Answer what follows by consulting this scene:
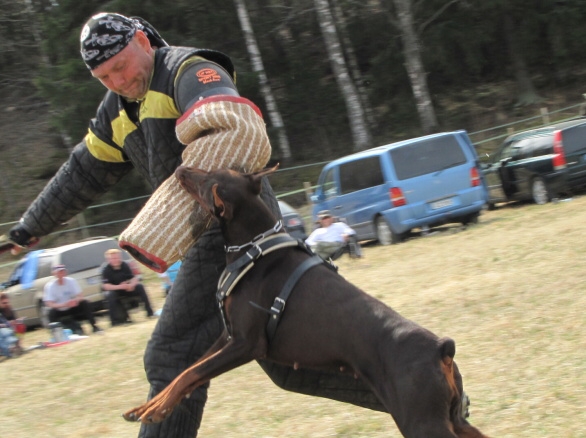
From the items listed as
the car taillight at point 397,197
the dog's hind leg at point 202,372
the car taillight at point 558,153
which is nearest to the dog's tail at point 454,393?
the dog's hind leg at point 202,372

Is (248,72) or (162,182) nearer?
(162,182)

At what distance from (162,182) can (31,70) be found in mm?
29886

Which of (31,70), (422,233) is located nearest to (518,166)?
(422,233)

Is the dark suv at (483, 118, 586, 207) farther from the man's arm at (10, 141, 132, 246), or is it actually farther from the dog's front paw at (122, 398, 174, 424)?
the dog's front paw at (122, 398, 174, 424)

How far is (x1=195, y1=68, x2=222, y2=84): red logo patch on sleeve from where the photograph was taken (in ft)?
10.6

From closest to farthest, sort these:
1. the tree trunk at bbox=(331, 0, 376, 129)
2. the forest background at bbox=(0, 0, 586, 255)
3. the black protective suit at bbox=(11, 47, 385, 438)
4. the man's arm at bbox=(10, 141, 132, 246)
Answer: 1. the black protective suit at bbox=(11, 47, 385, 438)
2. the man's arm at bbox=(10, 141, 132, 246)
3. the forest background at bbox=(0, 0, 586, 255)
4. the tree trunk at bbox=(331, 0, 376, 129)

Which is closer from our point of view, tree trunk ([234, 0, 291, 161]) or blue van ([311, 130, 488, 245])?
blue van ([311, 130, 488, 245])

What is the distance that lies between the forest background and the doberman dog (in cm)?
2099

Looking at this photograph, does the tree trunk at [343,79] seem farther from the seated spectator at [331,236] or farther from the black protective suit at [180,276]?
the black protective suit at [180,276]

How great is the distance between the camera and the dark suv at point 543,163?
52.9 feet

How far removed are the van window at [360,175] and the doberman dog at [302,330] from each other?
1205 centimetres

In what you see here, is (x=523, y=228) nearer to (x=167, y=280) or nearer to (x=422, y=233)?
(x=422, y=233)

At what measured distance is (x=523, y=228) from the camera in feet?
42.4

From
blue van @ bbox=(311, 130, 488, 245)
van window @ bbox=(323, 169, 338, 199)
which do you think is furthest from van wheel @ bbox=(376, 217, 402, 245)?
van window @ bbox=(323, 169, 338, 199)
